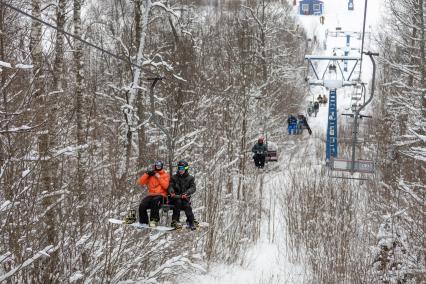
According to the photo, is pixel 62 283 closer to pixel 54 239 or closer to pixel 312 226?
pixel 54 239

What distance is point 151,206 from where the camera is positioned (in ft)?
26.9

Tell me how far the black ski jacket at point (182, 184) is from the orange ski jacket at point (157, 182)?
0.57ft

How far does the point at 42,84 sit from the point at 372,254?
467 inches

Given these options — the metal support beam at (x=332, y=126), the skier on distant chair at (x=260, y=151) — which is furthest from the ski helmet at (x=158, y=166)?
the metal support beam at (x=332, y=126)

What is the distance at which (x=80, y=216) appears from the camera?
9.42m

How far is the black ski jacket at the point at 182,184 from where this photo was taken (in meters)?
8.33

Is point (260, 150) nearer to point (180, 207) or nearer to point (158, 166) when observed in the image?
point (180, 207)

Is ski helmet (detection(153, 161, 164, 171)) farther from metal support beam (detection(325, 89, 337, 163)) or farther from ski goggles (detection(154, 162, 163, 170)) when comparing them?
metal support beam (detection(325, 89, 337, 163))

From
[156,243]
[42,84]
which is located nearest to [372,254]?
[156,243]

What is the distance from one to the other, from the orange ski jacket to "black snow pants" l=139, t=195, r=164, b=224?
0.30ft

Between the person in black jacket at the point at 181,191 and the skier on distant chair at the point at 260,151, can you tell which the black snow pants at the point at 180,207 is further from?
the skier on distant chair at the point at 260,151

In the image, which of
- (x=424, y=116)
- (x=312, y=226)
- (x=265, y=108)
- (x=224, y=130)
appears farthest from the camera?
(x=265, y=108)

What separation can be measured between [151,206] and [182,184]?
0.63 meters

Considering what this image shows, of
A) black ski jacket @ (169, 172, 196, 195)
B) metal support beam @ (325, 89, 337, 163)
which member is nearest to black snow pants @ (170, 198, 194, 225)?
black ski jacket @ (169, 172, 196, 195)
